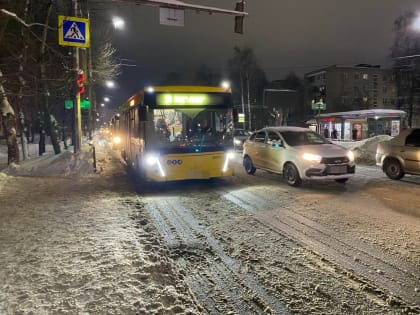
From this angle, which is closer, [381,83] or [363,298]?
[363,298]

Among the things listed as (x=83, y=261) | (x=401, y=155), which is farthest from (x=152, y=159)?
(x=401, y=155)

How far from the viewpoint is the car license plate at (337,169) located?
9961mm

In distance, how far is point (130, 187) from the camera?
36.1ft

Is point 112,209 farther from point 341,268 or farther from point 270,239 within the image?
point 341,268

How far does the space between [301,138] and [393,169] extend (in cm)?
351

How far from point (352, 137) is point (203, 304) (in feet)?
113

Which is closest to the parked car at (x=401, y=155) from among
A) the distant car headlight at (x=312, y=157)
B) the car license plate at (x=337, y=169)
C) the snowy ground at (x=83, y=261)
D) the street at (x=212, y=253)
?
the street at (x=212, y=253)

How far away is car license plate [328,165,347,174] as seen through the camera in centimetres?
996

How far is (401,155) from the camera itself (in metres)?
11.5

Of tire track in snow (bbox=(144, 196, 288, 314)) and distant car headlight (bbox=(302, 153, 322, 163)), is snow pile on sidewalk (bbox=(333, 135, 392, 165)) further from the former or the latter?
tire track in snow (bbox=(144, 196, 288, 314))

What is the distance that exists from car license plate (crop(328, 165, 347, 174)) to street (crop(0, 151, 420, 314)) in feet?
3.06

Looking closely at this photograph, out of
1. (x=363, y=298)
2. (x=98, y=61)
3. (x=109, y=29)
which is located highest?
(x=109, y=29)

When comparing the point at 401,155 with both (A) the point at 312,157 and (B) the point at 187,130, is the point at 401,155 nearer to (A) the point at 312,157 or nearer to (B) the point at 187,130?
(A) the point at 312,157

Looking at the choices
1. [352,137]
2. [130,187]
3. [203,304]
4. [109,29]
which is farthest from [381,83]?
[203,304]
